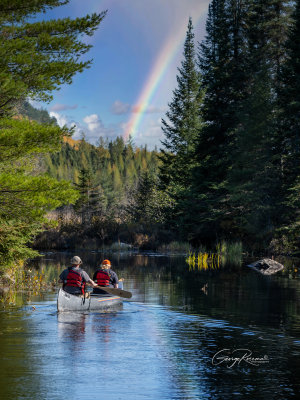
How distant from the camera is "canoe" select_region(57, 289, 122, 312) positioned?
1727 centimetres

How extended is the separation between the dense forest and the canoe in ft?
7.12

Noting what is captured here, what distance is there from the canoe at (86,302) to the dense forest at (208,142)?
7.12 ft

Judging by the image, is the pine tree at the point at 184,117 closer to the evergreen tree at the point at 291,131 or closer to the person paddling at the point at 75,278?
the evergreen tree at the point at 291,131

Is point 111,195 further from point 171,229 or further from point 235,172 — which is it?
point 235,172

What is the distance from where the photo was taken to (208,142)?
46344 mm

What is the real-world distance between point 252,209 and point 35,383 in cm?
3353

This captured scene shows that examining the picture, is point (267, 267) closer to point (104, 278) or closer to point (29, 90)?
point (104, 278)

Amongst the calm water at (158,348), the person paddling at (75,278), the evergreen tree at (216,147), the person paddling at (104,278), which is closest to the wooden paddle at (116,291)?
the person paddling at (104,278)

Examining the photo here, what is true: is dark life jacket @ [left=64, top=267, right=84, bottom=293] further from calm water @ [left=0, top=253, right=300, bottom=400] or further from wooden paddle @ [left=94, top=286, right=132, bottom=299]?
wooden paddle @ [left=94, top=286, right=132, bottom=299]

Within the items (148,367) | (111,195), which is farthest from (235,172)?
(111,195)

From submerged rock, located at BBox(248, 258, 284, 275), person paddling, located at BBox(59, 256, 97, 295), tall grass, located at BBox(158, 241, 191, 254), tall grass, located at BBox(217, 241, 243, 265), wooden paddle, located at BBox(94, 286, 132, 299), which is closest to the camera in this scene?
person paddling, located at BBox(59, 256, 97, 295)

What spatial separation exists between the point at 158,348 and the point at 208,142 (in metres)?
34.6

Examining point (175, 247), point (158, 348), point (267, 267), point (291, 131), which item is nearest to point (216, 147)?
point (291, 131)

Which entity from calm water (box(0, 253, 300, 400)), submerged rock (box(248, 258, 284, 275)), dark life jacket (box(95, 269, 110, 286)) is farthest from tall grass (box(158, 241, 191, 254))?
dark life jacket (box(95, 269, 110, 286))
